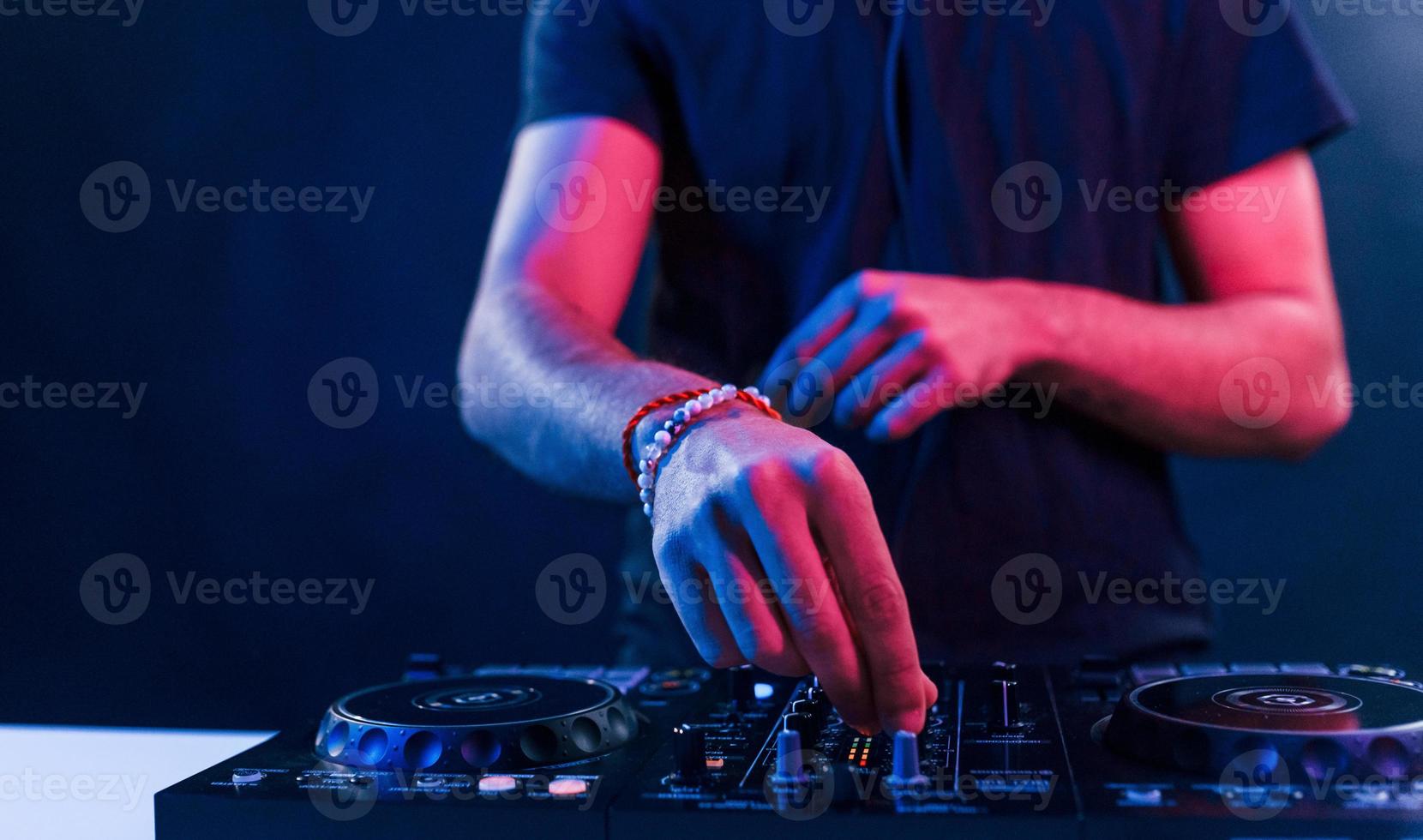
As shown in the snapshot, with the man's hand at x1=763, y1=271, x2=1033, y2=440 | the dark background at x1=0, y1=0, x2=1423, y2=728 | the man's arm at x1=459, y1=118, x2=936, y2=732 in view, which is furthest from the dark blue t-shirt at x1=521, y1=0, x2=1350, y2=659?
the dark background at x1=0, y1=0, x2=1423, y2=728

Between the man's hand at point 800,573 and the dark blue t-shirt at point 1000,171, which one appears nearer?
the man's hand at point 800,573

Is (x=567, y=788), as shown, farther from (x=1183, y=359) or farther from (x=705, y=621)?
(x=1183, y=359)

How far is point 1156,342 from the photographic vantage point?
1326 millimetres

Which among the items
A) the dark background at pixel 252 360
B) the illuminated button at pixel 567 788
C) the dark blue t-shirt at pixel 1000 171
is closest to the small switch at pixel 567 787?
the illuminated button at pixel 567 788

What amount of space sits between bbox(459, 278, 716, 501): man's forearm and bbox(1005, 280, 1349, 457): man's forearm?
45 centimetres

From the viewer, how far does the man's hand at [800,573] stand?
715mm

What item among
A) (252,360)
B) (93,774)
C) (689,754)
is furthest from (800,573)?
(252,360)

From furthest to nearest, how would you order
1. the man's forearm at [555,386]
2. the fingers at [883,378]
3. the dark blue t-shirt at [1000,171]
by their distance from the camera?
the dark blue t-shirt at [1000,171], the fingers at [883,378], the man's forearm at [555,386]

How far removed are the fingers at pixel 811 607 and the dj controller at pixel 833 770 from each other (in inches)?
0.8

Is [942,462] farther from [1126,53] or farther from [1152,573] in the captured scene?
[1126,53]

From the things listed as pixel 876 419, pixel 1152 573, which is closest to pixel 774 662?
pixel 876 419

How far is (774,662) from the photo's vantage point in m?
0.77

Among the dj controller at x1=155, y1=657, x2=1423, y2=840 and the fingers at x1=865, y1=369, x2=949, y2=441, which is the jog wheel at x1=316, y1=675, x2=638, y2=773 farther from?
the fingers at x1=865, y1=369, x2=949, y2=441

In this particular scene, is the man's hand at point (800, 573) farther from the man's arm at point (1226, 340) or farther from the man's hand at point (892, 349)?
the man's arm at point (1226, 340)
